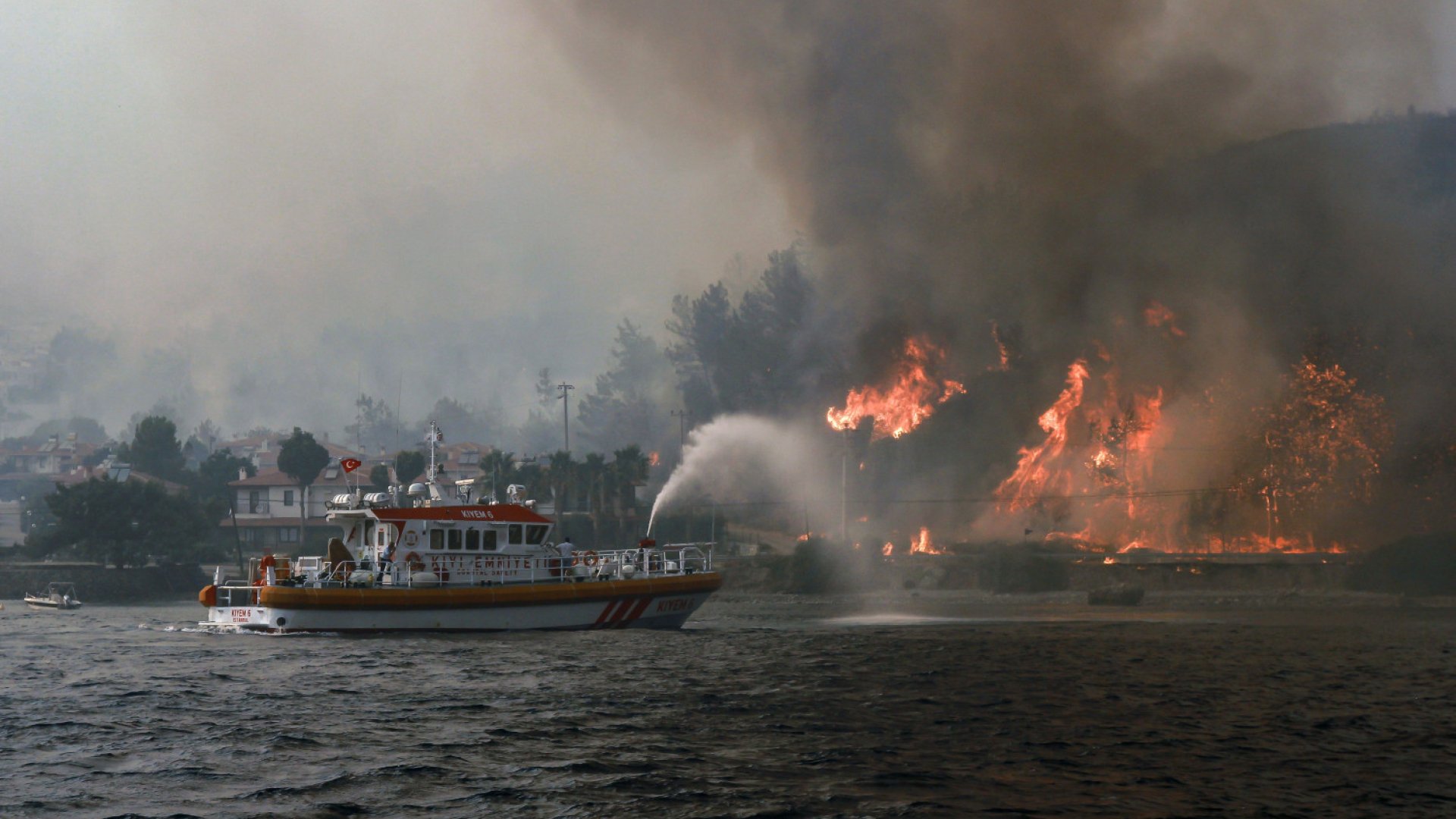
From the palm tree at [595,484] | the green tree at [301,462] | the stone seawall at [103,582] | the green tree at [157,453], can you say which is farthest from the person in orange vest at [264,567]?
the green tree at [157,453]

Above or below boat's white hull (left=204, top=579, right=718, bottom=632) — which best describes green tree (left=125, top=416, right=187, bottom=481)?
above

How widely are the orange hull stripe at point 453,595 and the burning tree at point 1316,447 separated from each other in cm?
5770

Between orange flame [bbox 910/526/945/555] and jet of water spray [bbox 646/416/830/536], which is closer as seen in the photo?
orange flame [bbox 910/526/945/555]

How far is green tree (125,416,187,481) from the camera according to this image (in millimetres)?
165125

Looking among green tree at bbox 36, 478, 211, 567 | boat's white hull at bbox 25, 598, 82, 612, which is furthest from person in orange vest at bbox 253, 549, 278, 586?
green tree at bbox 36, 478, 211, 567

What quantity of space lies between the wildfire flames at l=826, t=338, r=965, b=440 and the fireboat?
6246 centimetres

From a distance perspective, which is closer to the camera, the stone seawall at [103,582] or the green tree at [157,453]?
the stone seawall at [103,582]

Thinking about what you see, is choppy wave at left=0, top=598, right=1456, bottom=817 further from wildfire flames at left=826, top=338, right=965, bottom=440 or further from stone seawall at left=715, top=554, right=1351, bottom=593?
wildfire flames at left=826, top=338, right=965, bottom=440

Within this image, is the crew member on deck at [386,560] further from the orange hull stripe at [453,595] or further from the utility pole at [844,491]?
the utility pole at [844,491]

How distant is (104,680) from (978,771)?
26844 mm

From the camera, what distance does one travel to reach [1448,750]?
23.8 m

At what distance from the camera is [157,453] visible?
16588 cm

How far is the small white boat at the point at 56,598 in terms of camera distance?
96688 millimetres

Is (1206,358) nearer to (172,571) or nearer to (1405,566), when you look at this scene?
(1405,566)
